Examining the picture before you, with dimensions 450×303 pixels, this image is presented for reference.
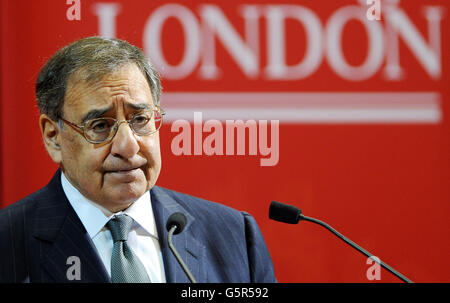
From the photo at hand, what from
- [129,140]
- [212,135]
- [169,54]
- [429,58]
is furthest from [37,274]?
[429,58]

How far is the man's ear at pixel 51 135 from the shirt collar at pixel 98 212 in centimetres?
8

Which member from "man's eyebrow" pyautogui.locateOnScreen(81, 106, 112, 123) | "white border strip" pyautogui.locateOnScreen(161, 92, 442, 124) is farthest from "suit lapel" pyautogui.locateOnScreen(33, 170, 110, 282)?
"white border strip" pyautogui.locateOnScreen(161, 92, 442, 124)

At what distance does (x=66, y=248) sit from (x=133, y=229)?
204 millimetres

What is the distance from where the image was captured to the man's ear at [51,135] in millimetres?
1805

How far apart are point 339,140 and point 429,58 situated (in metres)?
0.49

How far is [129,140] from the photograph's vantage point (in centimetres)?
169

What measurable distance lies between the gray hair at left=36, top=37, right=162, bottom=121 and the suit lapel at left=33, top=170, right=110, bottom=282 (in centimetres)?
30

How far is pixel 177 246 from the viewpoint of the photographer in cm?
173

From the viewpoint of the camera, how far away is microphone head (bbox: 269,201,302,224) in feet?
5.45
